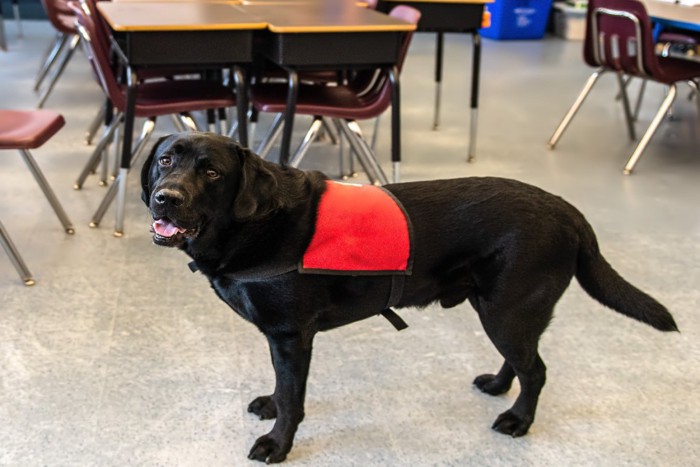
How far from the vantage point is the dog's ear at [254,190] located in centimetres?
154

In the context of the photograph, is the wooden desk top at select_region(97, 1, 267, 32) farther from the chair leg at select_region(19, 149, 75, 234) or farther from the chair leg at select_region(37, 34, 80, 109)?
the chair leg at select_region(37, 34, 80, 109)

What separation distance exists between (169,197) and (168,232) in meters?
0.10

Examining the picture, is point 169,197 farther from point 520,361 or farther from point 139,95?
point 139,95

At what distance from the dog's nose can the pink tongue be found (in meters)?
0.07

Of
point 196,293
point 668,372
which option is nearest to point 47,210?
point 196,293

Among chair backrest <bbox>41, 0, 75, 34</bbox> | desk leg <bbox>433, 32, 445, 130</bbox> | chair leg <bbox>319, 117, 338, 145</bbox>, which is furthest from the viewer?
chair backrest <bbox>41, 0, 75, 34</bbox>

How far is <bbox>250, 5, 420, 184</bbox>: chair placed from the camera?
316 cm

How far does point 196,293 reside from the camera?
2.64 meters

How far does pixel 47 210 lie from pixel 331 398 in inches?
73.6

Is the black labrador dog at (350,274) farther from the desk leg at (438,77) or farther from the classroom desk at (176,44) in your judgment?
the desk leg at (438,77)

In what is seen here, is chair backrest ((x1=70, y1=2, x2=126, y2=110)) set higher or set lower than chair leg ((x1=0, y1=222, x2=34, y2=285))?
higher

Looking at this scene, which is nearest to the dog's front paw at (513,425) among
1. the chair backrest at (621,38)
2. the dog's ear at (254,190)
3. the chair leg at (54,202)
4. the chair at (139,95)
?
the dog's ear at (254,190)

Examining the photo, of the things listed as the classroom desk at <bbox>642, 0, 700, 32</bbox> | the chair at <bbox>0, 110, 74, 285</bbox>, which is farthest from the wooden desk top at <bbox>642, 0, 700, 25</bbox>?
the chair at <bbox>0, 110, 74, 285</bbox>

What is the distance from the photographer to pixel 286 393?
1749 mm
